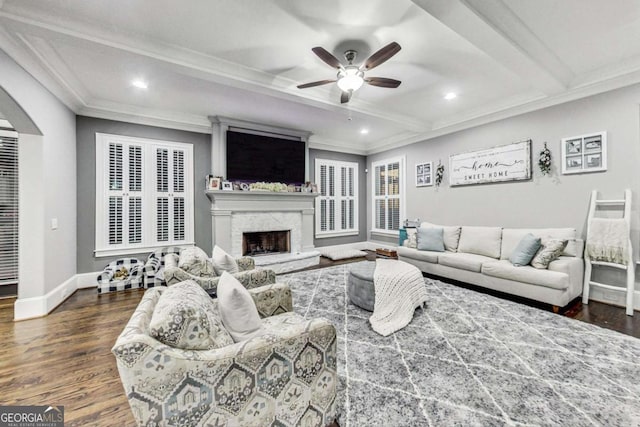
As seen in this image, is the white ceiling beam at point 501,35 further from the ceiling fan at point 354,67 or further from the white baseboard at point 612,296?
the white baseboard at point 612,296

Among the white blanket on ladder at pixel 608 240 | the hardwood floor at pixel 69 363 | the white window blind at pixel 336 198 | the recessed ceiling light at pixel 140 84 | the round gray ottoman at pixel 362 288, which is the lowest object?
the hardwood floor at pixel 69 363

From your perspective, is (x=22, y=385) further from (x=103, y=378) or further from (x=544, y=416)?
(x=544, y=416)

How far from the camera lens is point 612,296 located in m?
3.21

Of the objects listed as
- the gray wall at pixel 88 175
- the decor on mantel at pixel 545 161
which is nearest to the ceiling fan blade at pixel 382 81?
the decor on mantel at pixel 545 161

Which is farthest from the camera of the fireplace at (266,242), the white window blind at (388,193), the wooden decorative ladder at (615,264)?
the white window blind at (388,193)

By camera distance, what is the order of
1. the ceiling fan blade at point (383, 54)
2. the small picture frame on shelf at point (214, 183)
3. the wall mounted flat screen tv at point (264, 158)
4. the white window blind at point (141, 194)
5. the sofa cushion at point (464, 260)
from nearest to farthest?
the ceiling fan blade at point (383, 54) < the sofa cushion at point (464, 260) < the white window blind at point (141, 194) < the small picture frame on shelf at point (214, 183) < the wall mounted flat screen tv at point (264, 158)

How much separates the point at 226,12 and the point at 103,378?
2949 millimetres

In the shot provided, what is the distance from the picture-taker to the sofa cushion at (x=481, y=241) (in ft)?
13.1

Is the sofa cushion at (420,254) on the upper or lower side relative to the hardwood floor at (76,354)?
upper

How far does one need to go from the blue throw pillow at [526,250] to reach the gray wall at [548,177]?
2.39 ft

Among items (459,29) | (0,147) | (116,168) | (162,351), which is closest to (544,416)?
(162,351)

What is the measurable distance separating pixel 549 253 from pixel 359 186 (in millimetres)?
4270

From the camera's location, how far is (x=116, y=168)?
416 centimetres

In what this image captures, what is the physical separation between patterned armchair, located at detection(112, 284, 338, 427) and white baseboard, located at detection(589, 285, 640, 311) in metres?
3.81
